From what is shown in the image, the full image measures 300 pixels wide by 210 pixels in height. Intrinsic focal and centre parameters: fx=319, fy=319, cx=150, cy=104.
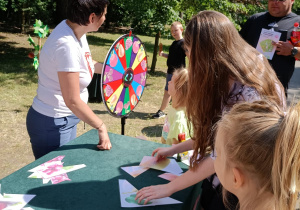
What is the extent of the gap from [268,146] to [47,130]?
141 cm

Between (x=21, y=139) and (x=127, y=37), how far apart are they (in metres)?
2.59

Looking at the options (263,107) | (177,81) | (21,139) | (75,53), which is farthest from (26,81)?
(263,107)

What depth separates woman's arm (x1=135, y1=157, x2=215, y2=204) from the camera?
1.44m

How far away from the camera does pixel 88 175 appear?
5.75 feet

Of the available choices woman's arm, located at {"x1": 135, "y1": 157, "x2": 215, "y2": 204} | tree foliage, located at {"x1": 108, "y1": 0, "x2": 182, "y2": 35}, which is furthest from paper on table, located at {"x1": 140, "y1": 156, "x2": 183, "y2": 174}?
tree foliage, located at {"x1": 108, "y1": 0, "x2": 182, "y2": 35}

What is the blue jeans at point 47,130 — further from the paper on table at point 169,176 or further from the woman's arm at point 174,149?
the paper on table at point 169,176

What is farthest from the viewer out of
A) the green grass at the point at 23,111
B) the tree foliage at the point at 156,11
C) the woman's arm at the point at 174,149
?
the tree foliage at the point at 156,11

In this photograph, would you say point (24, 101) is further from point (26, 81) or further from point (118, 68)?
point (118, 68)

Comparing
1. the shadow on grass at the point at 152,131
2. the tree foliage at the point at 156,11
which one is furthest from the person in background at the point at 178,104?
the tree foliage at the point at 156,11

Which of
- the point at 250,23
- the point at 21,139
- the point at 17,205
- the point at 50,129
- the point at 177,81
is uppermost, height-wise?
the point at 250,23

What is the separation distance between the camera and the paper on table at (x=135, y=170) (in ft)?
5.94

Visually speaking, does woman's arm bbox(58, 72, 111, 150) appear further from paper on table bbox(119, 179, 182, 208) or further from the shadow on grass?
the shadow on grass

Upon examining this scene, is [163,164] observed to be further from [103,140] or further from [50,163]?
[50,163]

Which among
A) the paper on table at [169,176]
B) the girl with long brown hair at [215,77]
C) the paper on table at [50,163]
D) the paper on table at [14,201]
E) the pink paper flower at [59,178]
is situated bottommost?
the paper on table at [14,201]
